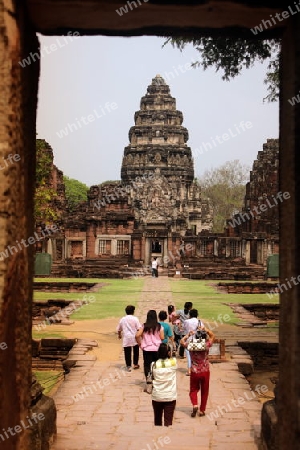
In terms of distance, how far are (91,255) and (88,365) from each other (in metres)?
33.1

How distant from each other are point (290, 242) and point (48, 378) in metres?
7.63

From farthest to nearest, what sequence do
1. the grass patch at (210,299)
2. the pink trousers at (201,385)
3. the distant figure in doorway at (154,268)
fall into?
the distant figure in doorway at (154,268), the grass patch at (210,299), the pink trousers at (201,385)

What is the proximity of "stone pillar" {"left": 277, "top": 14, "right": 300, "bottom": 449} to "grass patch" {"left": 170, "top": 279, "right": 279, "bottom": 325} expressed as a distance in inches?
389

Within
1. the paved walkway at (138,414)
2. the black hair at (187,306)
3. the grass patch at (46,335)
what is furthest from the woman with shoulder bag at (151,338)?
the grass patch at (46,335)

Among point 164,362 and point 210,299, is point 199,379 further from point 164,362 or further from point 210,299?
point 210,299

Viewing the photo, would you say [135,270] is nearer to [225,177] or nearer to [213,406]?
[213,406]

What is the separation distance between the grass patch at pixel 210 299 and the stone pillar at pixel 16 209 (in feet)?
33.1

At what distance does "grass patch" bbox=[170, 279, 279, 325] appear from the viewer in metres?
15.2

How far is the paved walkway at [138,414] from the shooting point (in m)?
5.40

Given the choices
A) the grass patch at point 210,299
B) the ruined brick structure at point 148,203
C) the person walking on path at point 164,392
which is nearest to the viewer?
the person walking on path at point 164,392

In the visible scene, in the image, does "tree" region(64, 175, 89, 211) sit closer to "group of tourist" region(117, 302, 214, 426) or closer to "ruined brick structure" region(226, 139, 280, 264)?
"ruined brick structure" region(226, 139, 280, 264)

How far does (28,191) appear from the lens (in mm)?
4039

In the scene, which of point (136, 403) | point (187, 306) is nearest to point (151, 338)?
point (136, 403)

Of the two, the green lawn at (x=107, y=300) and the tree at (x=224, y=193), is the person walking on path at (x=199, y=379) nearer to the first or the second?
the green lawn at (x=107, y=300)
